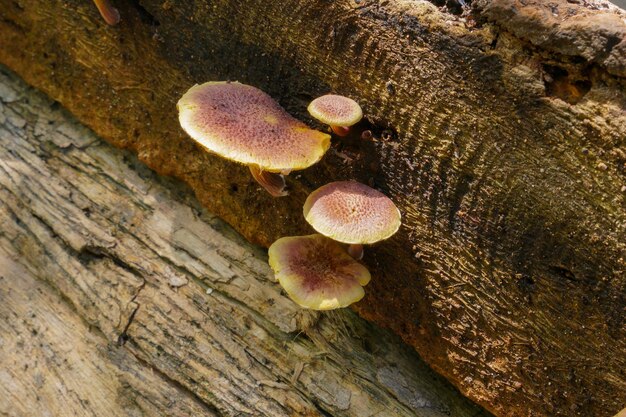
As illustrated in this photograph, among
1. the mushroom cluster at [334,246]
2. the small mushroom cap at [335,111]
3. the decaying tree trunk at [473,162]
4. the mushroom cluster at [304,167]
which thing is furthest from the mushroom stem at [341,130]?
the mushroom cluster at [334,246]

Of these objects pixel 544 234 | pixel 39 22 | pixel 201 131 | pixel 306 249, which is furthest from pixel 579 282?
pixel 39 22

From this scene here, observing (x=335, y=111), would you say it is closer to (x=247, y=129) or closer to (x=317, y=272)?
(x=247, y=129)

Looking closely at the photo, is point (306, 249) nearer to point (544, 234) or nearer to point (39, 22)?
point (544, 234)

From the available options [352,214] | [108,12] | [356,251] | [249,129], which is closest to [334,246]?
[356,251]

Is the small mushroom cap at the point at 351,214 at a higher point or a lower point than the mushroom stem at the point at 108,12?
lower

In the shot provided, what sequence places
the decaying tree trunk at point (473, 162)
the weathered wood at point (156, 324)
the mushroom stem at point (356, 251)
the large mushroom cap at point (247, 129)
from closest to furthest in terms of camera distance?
the decaying tree trunk at point (473, 162)
the large mushroom cap at point (247, 129)
the mushroom stem at point (356, 251)
the weathered wood at point (156, 324)

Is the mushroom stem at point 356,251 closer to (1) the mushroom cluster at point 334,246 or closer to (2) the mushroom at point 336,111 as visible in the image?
(1) the mushroom cluster at point 334,246
